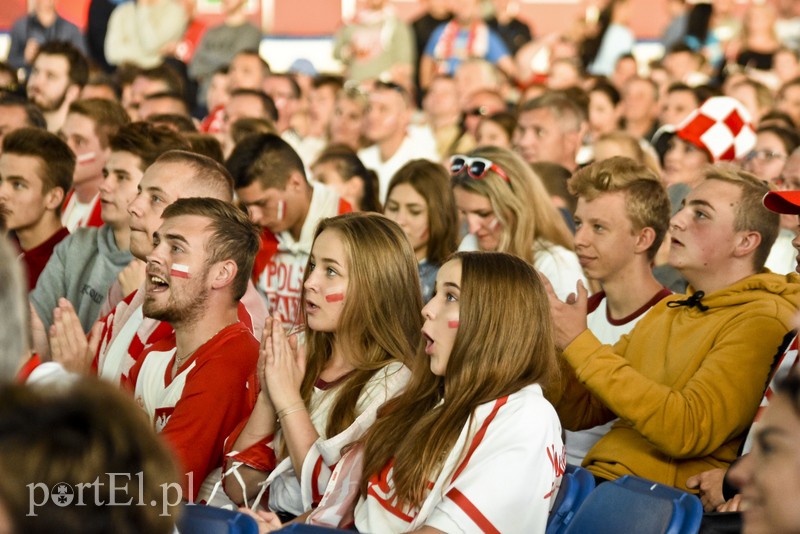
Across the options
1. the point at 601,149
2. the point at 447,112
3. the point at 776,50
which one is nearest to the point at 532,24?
the point at 776,50

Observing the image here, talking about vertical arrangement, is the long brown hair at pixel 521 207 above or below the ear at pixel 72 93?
below

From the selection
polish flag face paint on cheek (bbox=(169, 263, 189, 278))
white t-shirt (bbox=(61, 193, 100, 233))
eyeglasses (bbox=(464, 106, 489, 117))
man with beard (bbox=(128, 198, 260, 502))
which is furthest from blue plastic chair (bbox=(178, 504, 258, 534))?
eyeglasses (bbox=(464, 106, 489, 117))

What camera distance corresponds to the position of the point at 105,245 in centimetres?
520

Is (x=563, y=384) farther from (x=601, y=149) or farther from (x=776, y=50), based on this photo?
(x=776, y=50)

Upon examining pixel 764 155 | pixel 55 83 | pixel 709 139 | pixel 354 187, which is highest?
pixel 55 83

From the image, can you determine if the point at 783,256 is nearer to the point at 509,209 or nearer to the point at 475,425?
the point at 509,209

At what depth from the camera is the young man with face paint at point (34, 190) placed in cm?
553

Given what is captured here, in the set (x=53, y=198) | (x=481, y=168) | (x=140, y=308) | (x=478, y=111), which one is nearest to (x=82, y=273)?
(x=53, y=198)

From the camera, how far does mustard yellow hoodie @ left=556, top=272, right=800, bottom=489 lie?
3.48m

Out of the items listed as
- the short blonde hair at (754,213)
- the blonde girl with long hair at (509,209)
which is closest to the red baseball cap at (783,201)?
the short blonde hair at (754,213)

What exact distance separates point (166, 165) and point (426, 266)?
4.78ft

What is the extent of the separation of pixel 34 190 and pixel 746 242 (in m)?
3.36

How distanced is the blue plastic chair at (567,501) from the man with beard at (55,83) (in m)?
6.33

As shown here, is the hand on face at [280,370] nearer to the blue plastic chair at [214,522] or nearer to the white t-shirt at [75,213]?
the blue plastic chair at [214,522]
